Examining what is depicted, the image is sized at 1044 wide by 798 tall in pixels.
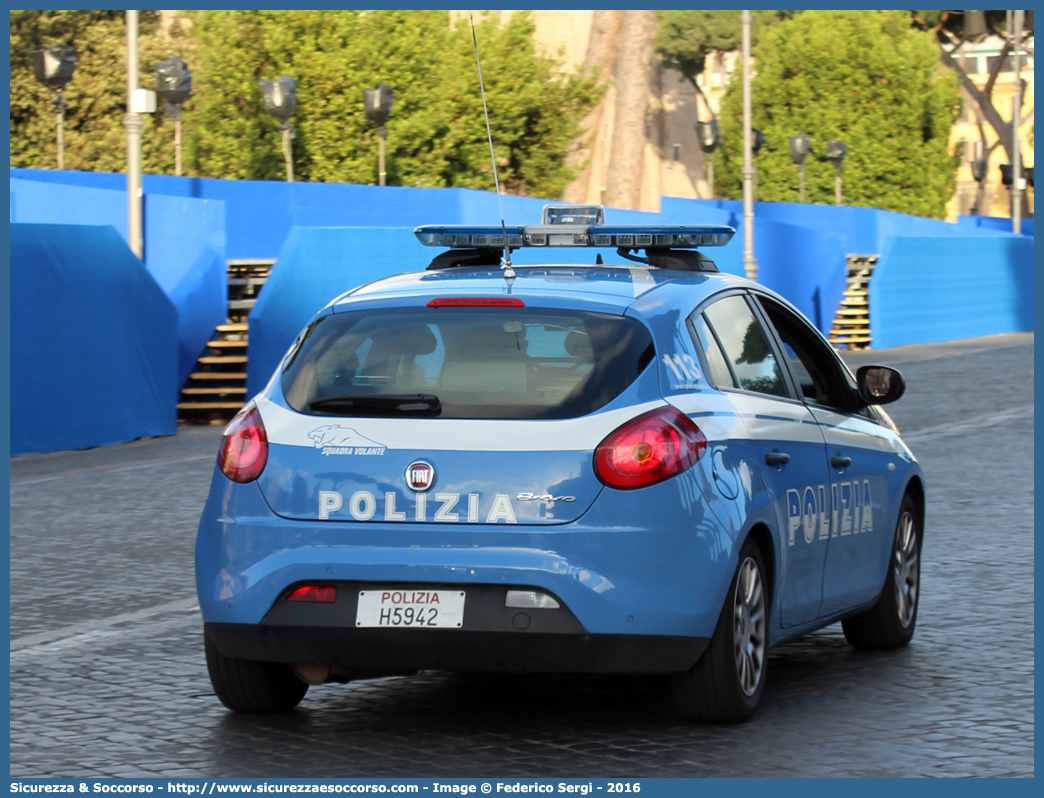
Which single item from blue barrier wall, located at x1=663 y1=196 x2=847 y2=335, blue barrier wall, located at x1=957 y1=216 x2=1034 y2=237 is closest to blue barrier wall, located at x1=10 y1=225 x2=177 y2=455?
blue barrier wall, located at x1=663 y1=196 x2=847 y2=335

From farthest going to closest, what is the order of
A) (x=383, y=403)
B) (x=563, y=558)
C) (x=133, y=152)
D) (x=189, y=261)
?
(x=133, y=152)
(x=189, y=261)
(x=383, y=403)
(x=563, y=558)

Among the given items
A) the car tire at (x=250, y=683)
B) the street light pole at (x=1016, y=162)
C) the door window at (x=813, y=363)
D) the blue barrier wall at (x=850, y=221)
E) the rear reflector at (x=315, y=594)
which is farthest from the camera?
the street light pole at (x=1016, y=162)

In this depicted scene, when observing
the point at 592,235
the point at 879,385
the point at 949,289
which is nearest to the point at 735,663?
the point at 592,235

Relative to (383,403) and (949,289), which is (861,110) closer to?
(949,289)

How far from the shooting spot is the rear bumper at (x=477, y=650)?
555cm

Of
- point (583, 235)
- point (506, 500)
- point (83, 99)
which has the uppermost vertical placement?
point (83, 99)

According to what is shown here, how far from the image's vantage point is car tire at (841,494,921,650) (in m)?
7.49

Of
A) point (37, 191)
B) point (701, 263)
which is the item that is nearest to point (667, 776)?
point (701, 263)

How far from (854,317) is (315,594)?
97.9ft

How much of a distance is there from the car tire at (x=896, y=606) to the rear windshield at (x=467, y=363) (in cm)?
213

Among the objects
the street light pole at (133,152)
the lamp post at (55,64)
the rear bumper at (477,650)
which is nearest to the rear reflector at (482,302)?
the rear bumper at (477,650)

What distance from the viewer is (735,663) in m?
5.88

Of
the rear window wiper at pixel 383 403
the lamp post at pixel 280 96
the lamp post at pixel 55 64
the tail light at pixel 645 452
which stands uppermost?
the lamp post at pixel 55 64

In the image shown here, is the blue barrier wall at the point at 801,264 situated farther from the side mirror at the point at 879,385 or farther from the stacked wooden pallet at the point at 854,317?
the side mirror at the point at 879,385
